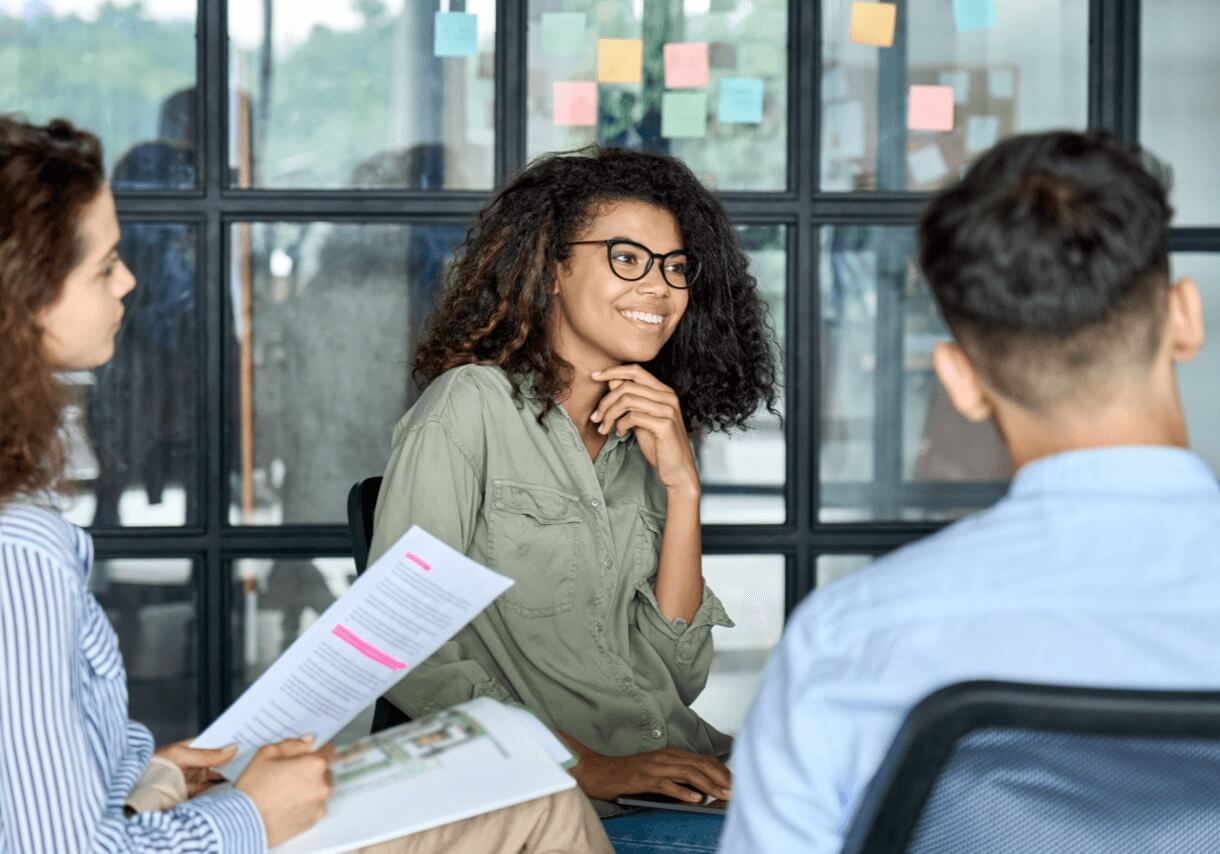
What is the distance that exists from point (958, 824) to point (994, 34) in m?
2.78

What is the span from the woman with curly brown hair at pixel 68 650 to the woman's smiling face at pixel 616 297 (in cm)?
89

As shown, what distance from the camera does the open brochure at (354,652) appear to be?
1.43 m

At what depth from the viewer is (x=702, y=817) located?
178 centimetres

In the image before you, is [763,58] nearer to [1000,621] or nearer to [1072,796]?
[1000,621]

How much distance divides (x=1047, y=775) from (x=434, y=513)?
1.23 meters

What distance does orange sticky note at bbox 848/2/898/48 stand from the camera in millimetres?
3262

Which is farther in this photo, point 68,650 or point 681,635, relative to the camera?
point 681,635

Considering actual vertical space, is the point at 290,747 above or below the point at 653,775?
above

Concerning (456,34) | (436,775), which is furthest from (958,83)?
(436,775)

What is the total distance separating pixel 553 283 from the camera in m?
2.19

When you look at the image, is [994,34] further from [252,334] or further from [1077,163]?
[1077,163]

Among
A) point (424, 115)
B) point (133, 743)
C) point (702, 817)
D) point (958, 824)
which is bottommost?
point (702, 817)

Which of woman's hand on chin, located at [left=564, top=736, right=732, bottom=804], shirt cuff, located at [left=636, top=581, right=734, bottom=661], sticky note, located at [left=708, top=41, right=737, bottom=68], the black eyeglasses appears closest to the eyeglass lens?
the black eyeglasses

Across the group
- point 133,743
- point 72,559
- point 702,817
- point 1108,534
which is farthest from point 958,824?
point 702,817
